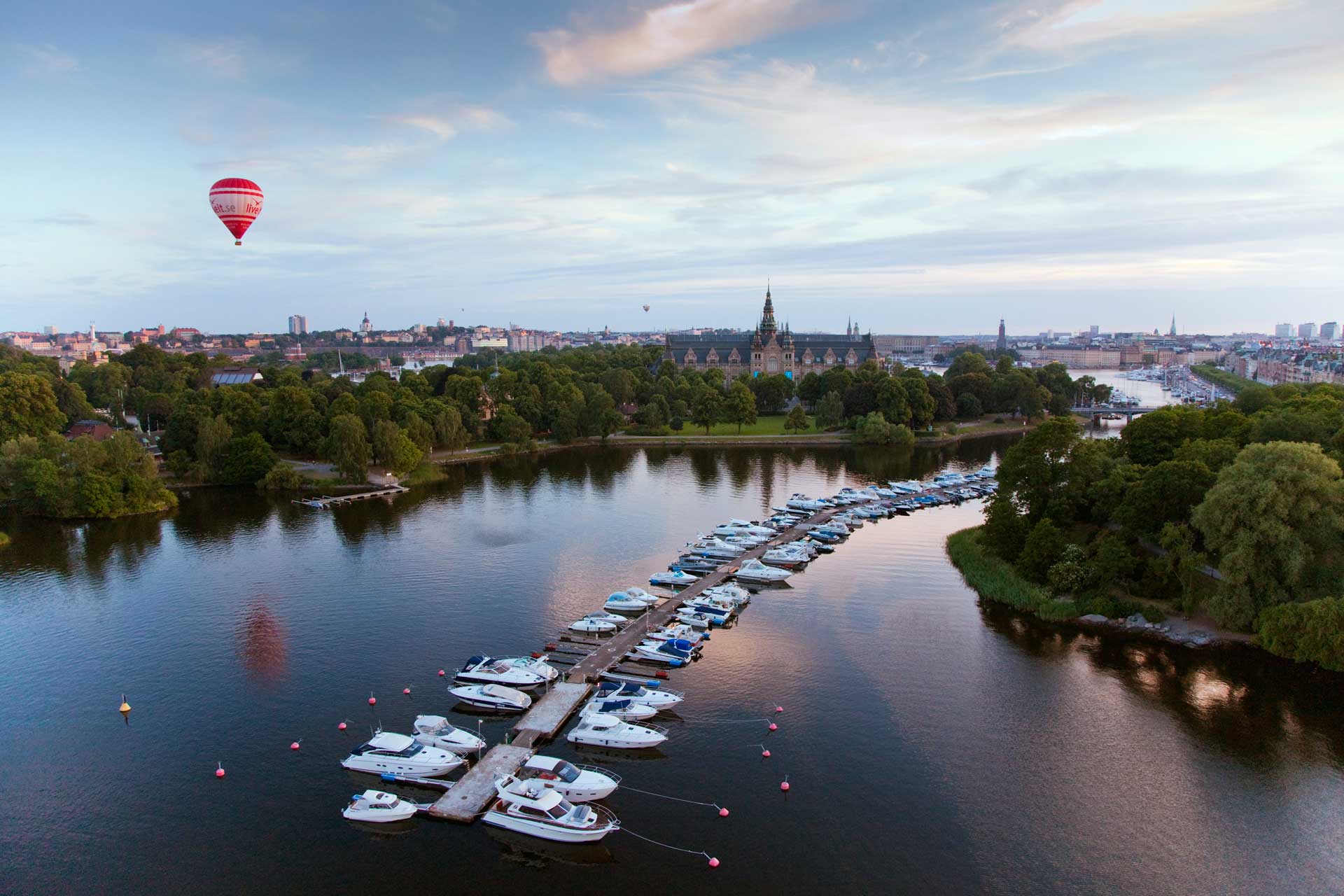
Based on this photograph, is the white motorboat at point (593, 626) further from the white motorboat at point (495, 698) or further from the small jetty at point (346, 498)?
the small jetty at point (346, 498)

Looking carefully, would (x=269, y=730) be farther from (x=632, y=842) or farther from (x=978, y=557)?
(x=978, y=557)

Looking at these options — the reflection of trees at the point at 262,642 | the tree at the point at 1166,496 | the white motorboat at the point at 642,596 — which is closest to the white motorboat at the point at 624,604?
the white motorboat at the point at 642,596

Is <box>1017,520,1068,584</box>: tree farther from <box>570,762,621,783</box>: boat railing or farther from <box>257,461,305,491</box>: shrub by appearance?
<box>257,461,305,491</box>: shrub

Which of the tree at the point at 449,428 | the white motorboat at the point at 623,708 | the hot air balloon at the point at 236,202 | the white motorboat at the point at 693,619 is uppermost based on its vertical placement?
the hot air balloon at the point at 236,202

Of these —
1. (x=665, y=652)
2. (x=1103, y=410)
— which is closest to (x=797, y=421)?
(x=1103, y=410)

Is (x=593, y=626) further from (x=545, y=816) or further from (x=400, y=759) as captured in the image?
(x=545, y=816)

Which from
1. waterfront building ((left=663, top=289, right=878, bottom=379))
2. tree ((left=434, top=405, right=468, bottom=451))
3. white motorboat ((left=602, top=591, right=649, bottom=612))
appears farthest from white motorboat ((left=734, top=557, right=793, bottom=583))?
waterfront building ((left=663, top=289, right=878, bottom=379))
